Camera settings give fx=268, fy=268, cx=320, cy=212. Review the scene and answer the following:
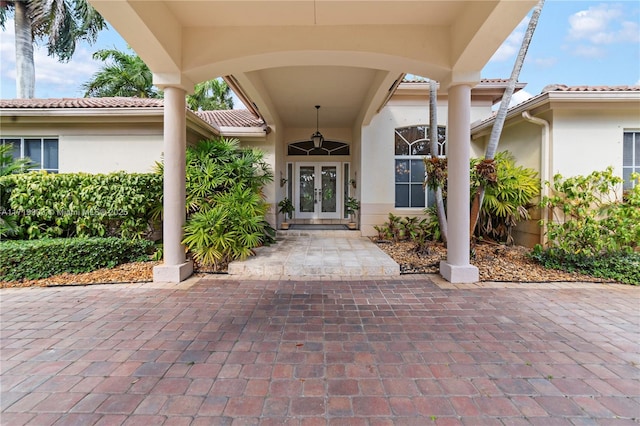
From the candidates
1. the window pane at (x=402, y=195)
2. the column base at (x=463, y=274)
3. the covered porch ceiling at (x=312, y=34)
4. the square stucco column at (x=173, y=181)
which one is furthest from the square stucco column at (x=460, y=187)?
the square stucco column at (x=173, y=181)

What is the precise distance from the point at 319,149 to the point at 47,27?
12701 mm

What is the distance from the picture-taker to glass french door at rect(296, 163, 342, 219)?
9.61 metres

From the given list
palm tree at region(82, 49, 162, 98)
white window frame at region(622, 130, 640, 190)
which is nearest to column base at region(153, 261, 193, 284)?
white window frame at region(622, 130, 640, 190)

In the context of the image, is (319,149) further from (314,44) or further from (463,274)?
(463,274)

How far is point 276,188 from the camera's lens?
26.3 ft

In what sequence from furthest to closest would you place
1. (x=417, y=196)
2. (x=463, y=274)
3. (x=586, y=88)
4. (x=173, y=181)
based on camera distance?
1. (x=417, y=196)
2. (x=586, y=88)
3. (x=173, y=181)
4. (x=463, y=274)

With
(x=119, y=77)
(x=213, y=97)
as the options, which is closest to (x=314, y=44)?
(x=119, y=77)

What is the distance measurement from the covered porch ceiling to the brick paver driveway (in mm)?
3275

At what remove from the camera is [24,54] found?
11.6 meters

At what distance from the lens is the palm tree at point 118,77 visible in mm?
13266

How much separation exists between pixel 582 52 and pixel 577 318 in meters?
7.26

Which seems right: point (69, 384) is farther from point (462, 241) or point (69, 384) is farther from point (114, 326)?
point (462, 241)

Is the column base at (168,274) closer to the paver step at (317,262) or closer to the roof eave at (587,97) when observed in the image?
the paver step at (317,262)

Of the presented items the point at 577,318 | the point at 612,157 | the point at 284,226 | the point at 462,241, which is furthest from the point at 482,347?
the point at 284,226
